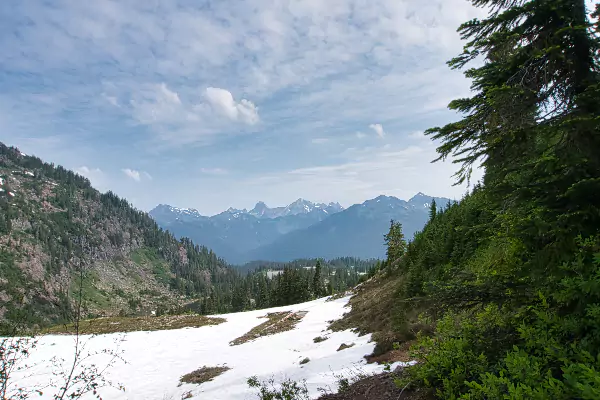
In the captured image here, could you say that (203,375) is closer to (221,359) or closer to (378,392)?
(221,359)

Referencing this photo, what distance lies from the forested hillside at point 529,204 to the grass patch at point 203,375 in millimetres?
13354

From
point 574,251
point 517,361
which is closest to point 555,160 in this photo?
point 574,251

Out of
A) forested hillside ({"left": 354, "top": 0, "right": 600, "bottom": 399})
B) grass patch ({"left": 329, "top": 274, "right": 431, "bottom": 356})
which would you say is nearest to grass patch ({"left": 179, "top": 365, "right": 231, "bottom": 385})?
grass patch ({"left": 329, "top": 274, "right": 431, "bottom": 356})

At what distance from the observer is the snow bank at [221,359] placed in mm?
12172

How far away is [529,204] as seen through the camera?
172 inches

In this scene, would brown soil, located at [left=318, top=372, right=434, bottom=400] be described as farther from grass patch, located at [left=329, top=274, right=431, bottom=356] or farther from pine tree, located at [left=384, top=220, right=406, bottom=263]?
pine tree, located at [left=384, top=220, right=406, bottom=263]

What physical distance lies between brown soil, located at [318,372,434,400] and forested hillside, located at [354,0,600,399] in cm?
29

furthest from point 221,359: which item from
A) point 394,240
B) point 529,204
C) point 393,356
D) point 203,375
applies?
point 394,240

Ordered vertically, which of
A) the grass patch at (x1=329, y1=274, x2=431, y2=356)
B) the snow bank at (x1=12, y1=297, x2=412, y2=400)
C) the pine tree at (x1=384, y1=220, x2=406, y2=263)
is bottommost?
the snow bank at (x1=12, y1=297, x2=412, y2=400)

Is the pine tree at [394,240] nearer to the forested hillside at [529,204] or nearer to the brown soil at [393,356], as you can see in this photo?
the brown soil at [393,356]

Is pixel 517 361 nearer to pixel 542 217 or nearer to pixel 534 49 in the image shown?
pixel 542 217

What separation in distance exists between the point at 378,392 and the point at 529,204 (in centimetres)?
510

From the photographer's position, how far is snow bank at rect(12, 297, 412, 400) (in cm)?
1217

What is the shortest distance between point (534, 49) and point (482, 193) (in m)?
2.28
